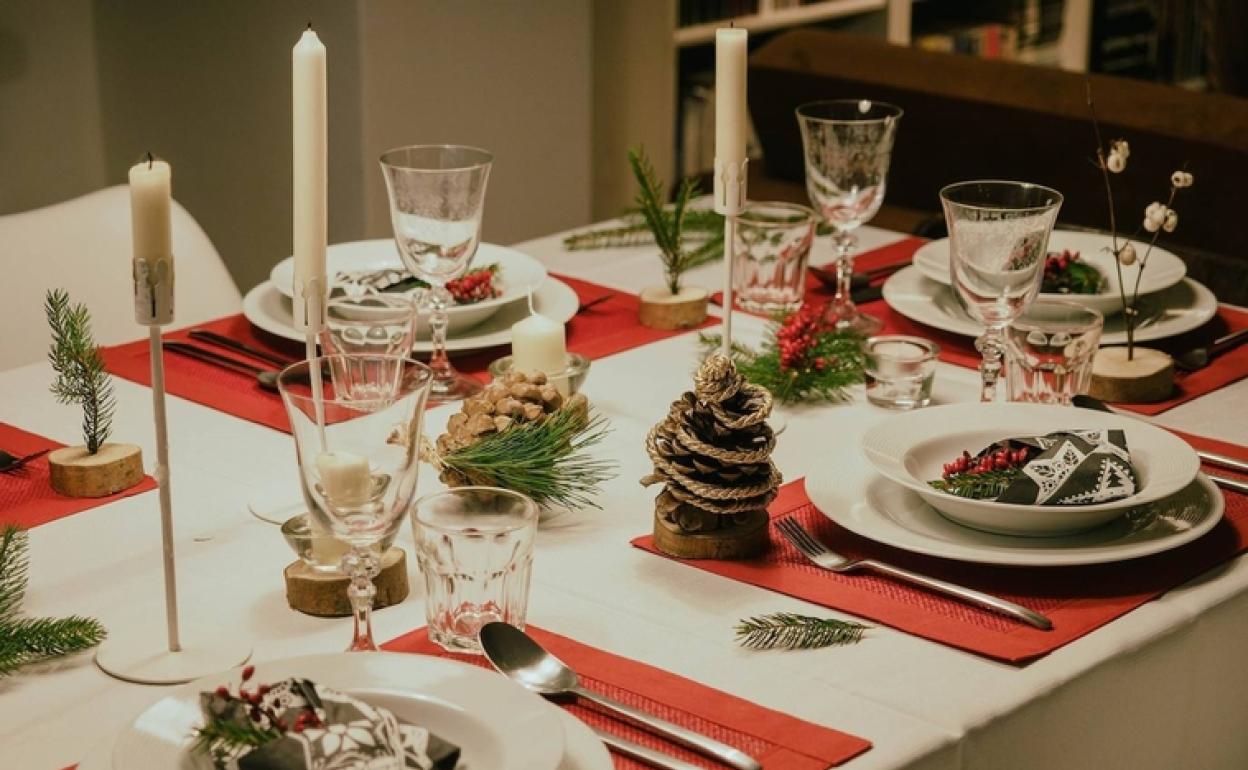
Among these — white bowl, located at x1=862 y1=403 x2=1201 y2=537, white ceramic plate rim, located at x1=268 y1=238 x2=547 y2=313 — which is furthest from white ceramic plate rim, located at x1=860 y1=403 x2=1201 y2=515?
white ceramic plate rim, located at x1=268 y1=238 x2=547 y2=313

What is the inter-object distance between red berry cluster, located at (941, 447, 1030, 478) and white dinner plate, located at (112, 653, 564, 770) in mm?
464

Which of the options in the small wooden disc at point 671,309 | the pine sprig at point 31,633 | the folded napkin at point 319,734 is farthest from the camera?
the small wooden disc at point 671,309

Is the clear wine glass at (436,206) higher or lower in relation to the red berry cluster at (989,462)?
higher

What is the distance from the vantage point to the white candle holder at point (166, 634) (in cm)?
97

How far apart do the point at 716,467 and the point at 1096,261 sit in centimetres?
87

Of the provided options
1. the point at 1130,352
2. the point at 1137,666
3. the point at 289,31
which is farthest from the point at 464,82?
the point at 1137,666

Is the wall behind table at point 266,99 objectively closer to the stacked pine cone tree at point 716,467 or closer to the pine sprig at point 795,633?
the stacked pine cone tree at point 716,467

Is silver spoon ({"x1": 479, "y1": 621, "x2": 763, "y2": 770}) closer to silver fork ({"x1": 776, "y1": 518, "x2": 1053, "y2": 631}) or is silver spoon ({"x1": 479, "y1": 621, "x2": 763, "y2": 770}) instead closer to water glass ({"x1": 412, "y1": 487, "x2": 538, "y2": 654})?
water glass ({"x1": 412, "y1": 487, "x2": 538, "y2": 654})

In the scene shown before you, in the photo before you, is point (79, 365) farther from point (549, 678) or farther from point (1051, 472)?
point (1051, 472)

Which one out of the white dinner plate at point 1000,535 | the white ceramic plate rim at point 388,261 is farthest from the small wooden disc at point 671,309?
the white dinner plate at point 1000,535

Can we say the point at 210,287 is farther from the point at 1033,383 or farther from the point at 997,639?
the point at 997,639

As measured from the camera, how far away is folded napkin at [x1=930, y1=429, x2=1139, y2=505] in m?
1.17

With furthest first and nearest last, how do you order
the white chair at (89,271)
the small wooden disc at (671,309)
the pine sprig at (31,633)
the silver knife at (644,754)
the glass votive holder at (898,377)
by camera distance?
the white chair at (89,271)
the small wooden disc at (671,309)
the glass votive holder at (898,377)
the pine sprig at (31,633)
the silver knife at (644,754)

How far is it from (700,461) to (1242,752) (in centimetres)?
47
